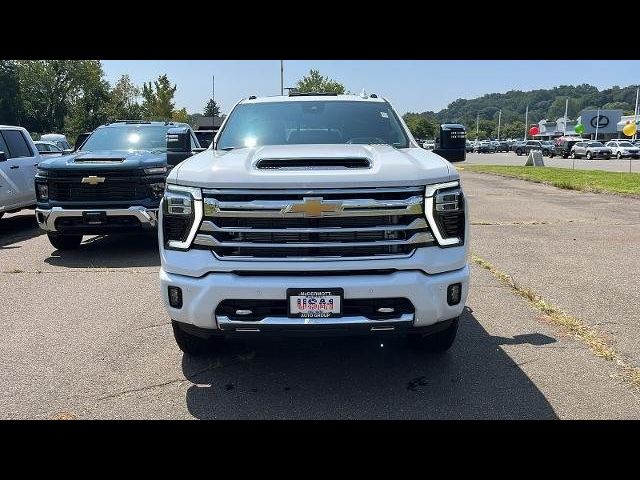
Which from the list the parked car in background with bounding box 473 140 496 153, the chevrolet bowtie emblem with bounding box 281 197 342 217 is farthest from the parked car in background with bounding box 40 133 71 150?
the parked car in background with bounding box 473 140 496 153

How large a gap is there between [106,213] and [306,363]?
461 centimetres

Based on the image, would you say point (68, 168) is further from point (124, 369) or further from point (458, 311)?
point (458, 311)

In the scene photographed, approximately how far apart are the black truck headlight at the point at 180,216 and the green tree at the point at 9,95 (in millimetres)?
69162

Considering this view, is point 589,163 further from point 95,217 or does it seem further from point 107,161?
point 95,217

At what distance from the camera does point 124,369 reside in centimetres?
422

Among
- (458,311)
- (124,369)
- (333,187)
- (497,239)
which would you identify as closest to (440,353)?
(458,311)

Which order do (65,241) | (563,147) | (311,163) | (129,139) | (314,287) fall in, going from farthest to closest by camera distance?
(563,147) → (129,139) → (65,241) → (311,163) → (314,287)

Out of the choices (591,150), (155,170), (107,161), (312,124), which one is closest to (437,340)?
(312,124)

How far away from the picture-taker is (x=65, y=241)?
8.57m

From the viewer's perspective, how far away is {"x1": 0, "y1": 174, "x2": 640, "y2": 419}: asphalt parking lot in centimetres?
363

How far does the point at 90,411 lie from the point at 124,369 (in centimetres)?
67

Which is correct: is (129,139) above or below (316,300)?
above

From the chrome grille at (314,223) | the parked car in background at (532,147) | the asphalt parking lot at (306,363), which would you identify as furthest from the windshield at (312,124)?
the parked car in background at (532,147)

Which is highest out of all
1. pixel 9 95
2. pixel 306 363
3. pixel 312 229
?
pixel 9 95
